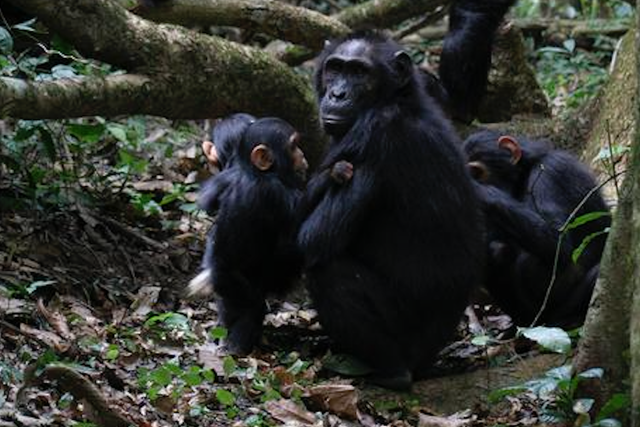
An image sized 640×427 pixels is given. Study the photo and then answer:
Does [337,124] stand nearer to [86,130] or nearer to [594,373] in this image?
[86,130]

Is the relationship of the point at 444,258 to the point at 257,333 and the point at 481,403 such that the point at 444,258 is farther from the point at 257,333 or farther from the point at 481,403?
the point at 257,333

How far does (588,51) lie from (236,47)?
6726 mm

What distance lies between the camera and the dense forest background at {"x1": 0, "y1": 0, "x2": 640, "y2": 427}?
16.3 feet

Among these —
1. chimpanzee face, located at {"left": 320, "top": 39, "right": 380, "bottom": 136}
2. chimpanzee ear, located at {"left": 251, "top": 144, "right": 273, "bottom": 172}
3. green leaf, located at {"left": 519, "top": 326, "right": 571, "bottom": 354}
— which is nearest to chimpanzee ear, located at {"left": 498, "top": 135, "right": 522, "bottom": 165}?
chimpanzee face, located at {"left": 320, "top": 39, "right": 380, "bottom": 136}

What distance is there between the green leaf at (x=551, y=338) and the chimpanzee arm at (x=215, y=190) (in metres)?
2.36

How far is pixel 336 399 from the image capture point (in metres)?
5.73

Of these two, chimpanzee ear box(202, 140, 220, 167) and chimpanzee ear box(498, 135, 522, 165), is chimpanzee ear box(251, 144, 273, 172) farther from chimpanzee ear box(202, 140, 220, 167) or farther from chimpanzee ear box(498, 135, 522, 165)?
chimpanzee ear box(498, 135, 522, 165)

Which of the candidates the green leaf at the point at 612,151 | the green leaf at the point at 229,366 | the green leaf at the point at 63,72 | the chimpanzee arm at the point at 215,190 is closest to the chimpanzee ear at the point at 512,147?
the green leaf at the point at 612,151

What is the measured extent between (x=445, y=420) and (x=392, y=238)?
1.13 metres

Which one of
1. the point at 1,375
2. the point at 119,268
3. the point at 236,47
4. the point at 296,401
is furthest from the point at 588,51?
the point at 1,375

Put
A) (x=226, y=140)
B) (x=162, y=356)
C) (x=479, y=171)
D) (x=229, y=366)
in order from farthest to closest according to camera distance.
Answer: (x=479, y=171) < (x=226, y=140) < (x=162, y=356) < (x=229, y=366)

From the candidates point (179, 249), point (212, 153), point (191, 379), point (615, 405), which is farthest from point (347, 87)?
point (615, 405)

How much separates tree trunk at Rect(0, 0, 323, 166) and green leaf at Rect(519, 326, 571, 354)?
3.28 meters

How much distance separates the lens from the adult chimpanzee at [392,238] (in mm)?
6270
